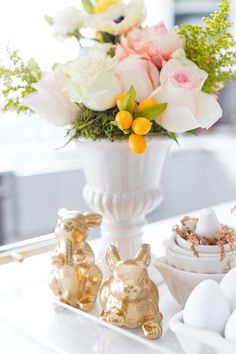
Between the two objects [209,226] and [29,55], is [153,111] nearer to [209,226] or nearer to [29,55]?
[209,226]

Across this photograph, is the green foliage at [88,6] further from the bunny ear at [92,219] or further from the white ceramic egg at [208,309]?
the white ceramic egg at [208,309]

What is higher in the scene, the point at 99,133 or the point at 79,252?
the point at 99,133

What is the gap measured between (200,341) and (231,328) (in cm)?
3

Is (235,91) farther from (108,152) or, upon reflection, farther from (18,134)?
(108,152)

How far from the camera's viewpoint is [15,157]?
2.76 metres

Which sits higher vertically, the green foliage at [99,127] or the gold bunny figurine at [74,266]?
the green foliage at [99,127]

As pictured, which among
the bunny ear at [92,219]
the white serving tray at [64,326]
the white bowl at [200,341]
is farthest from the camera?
the bunny ear at [92,219]

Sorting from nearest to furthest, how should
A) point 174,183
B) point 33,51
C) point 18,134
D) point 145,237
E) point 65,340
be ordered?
1. point 65,340
2. point 145,237
3. point 33,51
4. point 18,134
5. point 174,183

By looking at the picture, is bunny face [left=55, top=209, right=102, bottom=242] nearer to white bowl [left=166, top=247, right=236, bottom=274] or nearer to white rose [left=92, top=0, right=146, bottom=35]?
white bowl [left=166, top=247, right=236, bottom=274]

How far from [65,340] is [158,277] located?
24 centimetres

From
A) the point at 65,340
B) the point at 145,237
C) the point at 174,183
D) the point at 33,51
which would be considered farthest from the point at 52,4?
the point at 65,340

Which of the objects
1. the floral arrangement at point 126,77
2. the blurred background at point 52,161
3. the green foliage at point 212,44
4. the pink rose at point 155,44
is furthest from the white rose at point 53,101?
the blurred background at point 52,161

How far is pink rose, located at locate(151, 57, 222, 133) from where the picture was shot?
700mm

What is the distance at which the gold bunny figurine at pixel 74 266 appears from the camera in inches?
26.4
